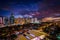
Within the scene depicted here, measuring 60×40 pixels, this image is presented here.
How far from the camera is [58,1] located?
207 cm

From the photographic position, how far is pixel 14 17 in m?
2.05

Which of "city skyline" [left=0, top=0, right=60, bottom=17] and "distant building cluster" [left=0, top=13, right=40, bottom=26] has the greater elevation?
"city skyline" [left=0, top=0, right=60, bottom=17]

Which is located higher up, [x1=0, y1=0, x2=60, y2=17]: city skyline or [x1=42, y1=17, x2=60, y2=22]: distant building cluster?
[x1=0, y1=0, x2=60, y2=17]: city skyline

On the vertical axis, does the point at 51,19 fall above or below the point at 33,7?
below

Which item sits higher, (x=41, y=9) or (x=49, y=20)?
(x=41, y=9)

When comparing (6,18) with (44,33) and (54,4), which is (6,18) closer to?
(44,33)

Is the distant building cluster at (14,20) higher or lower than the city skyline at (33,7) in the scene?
lower

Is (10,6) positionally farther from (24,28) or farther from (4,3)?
(24,28)

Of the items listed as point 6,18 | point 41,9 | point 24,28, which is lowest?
point 24,28

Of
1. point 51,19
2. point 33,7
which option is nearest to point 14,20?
point 33,7

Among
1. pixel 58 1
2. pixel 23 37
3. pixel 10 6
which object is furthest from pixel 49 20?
pixel 10 6

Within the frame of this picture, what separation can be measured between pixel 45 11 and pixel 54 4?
17cm

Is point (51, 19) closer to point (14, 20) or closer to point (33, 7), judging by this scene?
point (33, 7)

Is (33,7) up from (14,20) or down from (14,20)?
up
